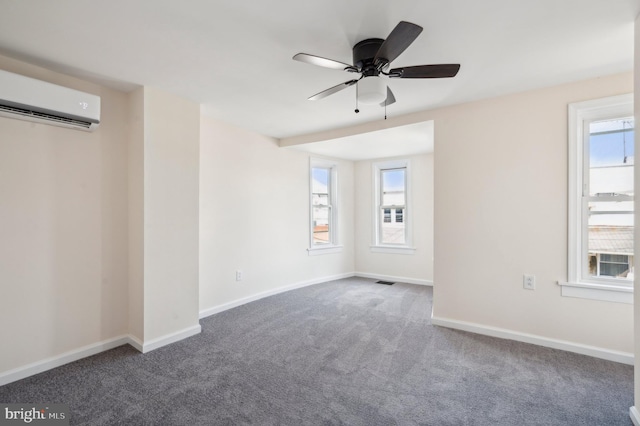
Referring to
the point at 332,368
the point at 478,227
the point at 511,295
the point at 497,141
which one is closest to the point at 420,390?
the point at 332,368

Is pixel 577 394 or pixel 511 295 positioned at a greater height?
pixel 511 295

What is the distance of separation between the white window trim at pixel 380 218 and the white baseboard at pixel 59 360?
4135 millimetres

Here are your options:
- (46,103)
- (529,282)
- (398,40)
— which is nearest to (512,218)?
(529,282)

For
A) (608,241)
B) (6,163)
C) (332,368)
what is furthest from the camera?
(608,241)

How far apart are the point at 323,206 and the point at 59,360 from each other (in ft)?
13.2

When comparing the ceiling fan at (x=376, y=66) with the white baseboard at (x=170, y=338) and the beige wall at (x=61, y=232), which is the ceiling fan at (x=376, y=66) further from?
the white baseboard at (x=170, y=338)

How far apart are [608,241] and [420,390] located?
7.14 ft

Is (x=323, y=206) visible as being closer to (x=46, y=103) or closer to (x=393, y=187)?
(x=393, y=187)

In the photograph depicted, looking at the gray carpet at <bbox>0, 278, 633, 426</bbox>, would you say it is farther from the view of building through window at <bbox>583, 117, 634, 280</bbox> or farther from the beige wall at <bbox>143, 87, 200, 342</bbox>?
the view of building through window at <bbox>583, 117, 634, 280</bbox>

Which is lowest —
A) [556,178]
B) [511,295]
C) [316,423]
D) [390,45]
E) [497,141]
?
[316,423]

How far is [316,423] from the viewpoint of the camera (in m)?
1.80

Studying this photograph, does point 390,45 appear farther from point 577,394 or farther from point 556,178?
point 577,394

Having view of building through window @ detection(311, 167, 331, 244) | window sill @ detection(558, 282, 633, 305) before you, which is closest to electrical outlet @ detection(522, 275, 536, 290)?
window sill @ detection(558, 282, 633, 305)

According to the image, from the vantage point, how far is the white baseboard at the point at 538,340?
A: 2.51m
